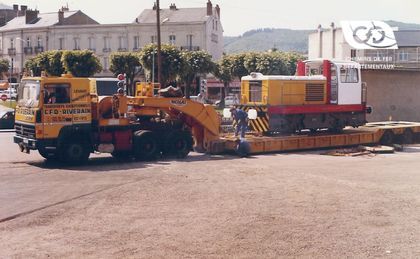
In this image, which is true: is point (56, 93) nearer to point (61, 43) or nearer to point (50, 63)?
point (50, 63)

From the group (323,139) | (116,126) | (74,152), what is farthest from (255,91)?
(74,152)

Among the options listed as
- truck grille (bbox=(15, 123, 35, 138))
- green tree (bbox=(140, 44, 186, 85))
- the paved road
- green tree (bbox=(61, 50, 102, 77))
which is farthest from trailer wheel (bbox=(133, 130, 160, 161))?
green tree (bbox=(61, 50, 102, 77))

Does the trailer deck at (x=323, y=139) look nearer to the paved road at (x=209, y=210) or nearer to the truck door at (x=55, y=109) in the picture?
the paved road at (x=209, y=210)

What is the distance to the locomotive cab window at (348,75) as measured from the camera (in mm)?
26094

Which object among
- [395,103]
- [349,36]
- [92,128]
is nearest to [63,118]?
[92,128]

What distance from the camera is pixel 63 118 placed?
1952 cm

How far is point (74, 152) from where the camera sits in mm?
19812

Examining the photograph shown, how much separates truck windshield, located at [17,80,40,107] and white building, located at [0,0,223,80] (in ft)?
184

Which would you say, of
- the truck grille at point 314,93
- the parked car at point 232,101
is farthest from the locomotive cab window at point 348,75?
the parked car at point 232,101

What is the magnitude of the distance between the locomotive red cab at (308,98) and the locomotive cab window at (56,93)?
323 inches

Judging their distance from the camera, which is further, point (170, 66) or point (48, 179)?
point (170, 66)

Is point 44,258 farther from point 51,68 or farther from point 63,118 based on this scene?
point 51,68

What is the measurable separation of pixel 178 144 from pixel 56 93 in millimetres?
4739

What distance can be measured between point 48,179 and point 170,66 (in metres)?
39.1
